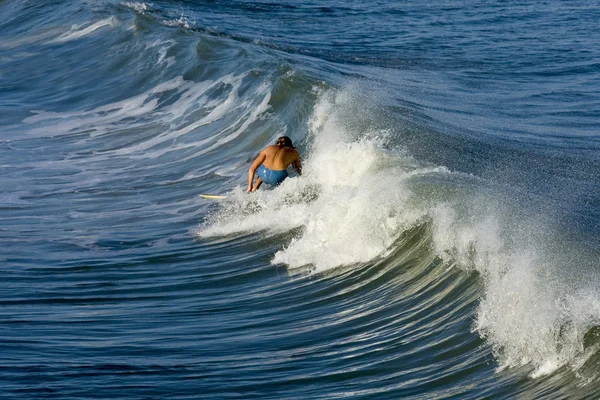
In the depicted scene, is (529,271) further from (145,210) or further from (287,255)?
(145,210)

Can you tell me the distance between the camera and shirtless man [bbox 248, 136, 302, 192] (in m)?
14.1

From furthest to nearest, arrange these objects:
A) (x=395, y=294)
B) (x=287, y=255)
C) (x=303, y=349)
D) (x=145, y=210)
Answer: (x=145, y=210)
(x=287, y=255)
(x=395, y=294)
(x=303, y=349)

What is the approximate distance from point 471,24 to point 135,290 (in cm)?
2261

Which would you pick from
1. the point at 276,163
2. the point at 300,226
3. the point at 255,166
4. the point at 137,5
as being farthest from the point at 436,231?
the point at 137,5

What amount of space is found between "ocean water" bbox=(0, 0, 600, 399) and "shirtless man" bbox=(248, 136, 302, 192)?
0.26 metres

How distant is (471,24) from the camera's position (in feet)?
104

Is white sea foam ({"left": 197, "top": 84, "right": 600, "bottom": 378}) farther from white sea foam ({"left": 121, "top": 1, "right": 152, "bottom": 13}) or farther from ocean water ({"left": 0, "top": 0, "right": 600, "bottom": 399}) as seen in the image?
white sea foam ({"left": 121, "top": 1, "right": 152, "bottom": 13})

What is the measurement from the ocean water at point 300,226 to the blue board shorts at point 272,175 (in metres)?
0.25

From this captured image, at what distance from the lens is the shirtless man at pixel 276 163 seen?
1414 centimetres

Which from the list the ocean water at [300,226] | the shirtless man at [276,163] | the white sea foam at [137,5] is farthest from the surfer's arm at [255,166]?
the white sea foam at [137,5]

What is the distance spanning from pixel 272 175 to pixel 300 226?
1.59 metres

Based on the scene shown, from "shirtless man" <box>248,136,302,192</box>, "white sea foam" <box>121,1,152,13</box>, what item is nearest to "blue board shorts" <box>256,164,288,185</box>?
"shirtless man" <box>248,136,302,192</box>

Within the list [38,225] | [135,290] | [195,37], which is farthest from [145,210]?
Result: [195,37]

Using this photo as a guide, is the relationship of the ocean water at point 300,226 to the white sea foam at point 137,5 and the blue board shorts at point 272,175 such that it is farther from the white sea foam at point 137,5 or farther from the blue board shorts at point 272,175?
the white sea foam at point 137,5
